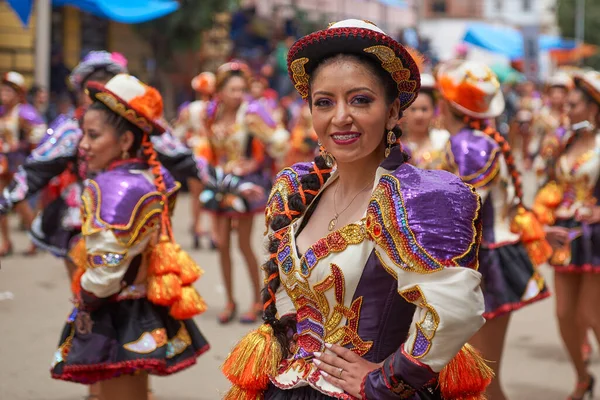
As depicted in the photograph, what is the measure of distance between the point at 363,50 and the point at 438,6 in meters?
73.2

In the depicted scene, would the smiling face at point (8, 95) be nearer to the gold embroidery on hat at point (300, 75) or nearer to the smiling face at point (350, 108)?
the gold embroidery on hat at point (300, 75)

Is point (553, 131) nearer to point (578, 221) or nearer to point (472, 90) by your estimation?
point (578, 221)

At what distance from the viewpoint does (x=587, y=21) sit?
55.7m

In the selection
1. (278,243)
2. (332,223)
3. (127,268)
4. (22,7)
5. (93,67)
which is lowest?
(127,268)

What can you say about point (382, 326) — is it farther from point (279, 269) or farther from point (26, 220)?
point (26, 220)

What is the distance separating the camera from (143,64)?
22.0 m

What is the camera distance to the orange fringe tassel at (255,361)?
2834 millimetres

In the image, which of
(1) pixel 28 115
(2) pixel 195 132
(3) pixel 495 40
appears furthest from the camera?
(3) pixel 495 40

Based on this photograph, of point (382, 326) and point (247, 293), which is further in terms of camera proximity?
point (247, 293)

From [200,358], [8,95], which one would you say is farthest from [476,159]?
[8,95]

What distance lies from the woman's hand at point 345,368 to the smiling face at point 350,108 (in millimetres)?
590

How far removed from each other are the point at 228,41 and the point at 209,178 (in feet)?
58.6

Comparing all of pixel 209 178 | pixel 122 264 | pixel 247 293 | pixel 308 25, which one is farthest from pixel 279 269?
pixel 308 25

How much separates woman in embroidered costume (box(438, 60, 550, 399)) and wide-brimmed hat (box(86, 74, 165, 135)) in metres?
1.72
